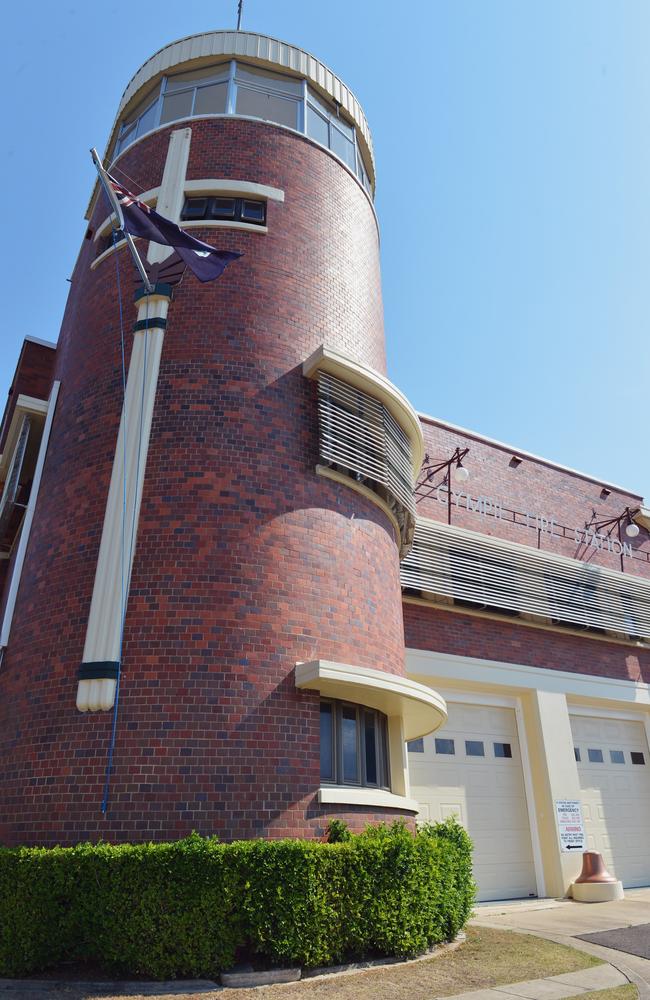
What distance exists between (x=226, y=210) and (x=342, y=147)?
4227mm

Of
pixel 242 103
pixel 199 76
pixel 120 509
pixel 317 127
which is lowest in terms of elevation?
pixel 120 509

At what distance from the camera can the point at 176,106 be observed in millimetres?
15188

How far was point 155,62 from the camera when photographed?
16.0 meters

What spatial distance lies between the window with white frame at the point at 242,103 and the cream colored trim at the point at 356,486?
25.4 feet

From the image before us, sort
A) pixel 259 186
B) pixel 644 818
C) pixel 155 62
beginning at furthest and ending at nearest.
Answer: pixel 644 818 < pixel 155 62 < pixel 259 186

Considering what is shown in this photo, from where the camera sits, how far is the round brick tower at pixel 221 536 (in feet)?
28.6

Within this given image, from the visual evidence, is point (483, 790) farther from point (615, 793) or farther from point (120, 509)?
point (120, 509)

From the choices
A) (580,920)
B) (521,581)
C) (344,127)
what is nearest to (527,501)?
(521,581)

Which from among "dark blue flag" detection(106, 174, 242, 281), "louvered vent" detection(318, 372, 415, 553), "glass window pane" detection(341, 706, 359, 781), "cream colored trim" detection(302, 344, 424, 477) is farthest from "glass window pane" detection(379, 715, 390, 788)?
"dark blue flag" detection(106, 174, 242, 281)

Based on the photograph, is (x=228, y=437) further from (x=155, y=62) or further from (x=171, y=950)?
(x=155, y=62)

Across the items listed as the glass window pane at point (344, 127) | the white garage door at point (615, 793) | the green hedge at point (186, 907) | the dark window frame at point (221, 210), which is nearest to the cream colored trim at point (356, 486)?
the dark window frame at point (221, 210)

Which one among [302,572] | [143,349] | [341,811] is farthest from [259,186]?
[341,811]

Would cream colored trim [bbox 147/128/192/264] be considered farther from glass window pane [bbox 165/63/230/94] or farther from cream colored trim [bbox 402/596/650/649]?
cream colored trim [bbox 402/596/650/649]

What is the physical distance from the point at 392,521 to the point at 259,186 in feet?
20.8
